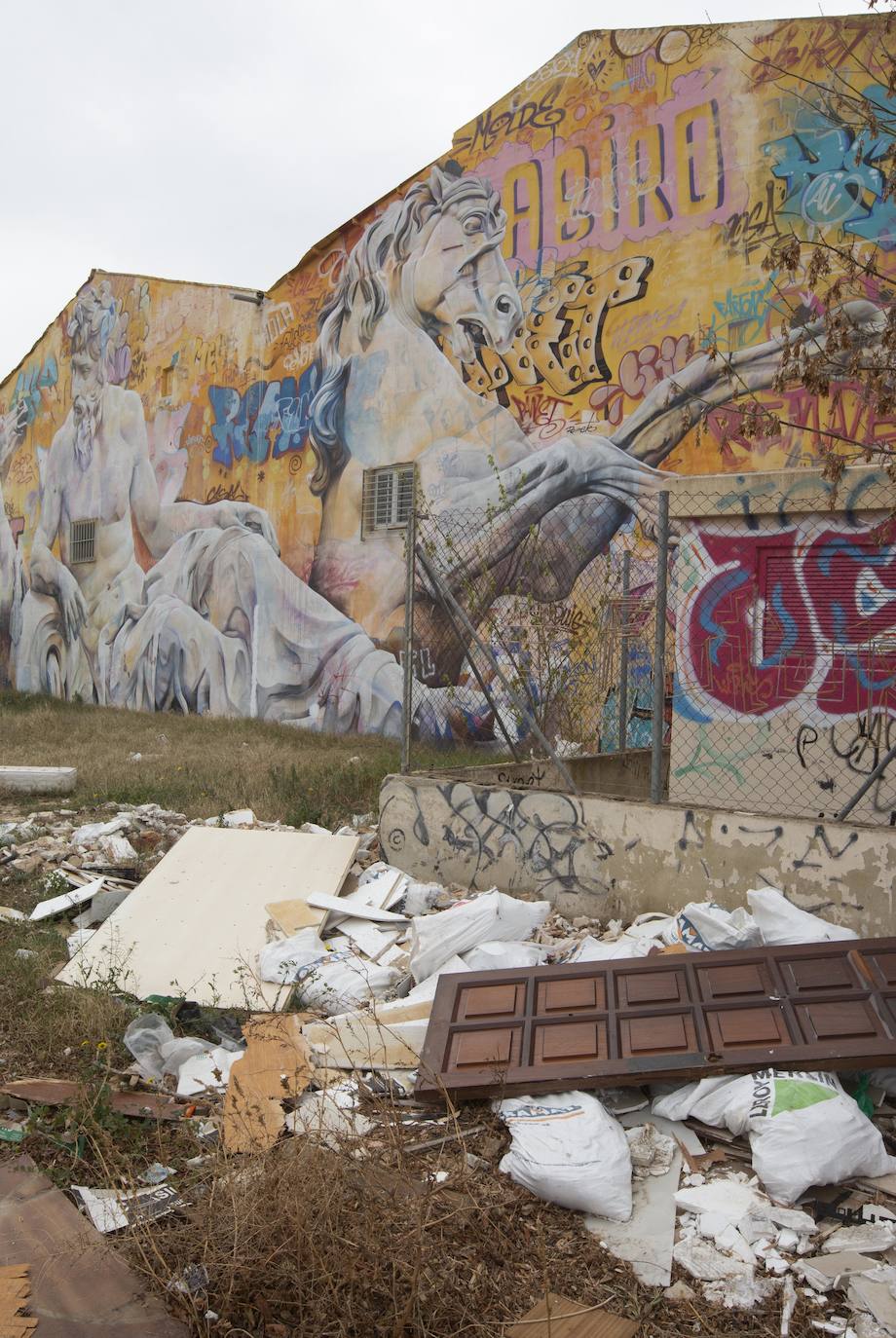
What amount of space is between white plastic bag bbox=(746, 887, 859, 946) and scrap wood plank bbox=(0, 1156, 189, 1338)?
306 centimetres

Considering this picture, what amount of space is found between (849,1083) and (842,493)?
11.6 feet

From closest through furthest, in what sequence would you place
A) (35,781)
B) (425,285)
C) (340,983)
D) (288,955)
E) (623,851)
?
1. (340,983)
2. (288,955)
3. (623,851)
4. (35,781)
5. (425,285)

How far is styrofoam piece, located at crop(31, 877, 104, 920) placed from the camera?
22.5ft

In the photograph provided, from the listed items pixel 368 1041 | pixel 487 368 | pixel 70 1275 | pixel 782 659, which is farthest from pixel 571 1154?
pixel 487 368

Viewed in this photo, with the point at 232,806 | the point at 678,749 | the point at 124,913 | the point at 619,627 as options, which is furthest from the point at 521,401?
the point at 124,913

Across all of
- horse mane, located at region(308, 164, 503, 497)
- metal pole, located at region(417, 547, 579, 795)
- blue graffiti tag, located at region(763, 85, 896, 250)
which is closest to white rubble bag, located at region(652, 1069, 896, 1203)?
metal pole, located at region(417, 547, 579, 795)

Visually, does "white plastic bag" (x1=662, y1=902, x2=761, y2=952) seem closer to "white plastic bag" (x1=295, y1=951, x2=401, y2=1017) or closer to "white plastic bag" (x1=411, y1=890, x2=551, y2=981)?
"white plastic bag" (x1=411, y1=890, x2=551, y2=981)

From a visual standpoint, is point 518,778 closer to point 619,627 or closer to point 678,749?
point 678,749

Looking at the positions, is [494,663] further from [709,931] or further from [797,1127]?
[797,1127]

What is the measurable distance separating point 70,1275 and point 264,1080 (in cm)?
125

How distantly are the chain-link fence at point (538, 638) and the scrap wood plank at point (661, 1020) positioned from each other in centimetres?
330

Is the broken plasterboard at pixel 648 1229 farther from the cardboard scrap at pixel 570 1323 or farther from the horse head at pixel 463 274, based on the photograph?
the horse head at pixel 463 274

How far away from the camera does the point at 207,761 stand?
40.8ft

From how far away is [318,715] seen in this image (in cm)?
1641
